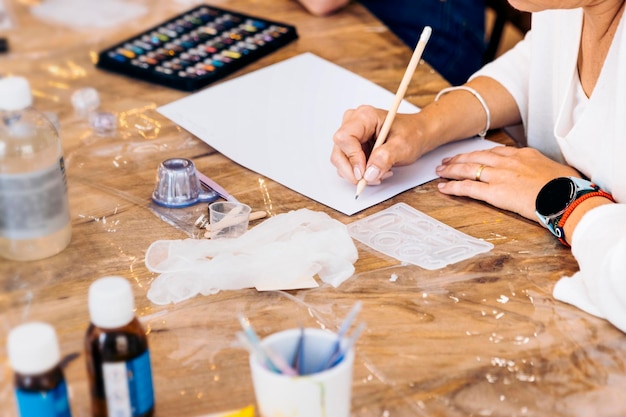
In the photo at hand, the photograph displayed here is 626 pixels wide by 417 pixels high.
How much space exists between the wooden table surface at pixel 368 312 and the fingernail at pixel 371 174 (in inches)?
1.7

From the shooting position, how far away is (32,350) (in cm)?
63

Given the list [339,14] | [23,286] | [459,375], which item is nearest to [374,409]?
[459,375]

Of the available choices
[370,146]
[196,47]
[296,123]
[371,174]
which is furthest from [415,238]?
[196,47]

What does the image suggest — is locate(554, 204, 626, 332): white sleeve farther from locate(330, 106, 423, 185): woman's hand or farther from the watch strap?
locate(330, 106, 423, 185): woman's hand

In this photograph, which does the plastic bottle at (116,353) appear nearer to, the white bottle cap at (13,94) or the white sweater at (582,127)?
the white bottle cap at (13,94)

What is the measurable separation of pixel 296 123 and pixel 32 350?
0.76m

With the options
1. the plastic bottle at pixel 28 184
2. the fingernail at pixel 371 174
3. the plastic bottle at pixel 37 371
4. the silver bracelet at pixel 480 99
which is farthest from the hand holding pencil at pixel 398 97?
the plastic bottle at pixel 37 371

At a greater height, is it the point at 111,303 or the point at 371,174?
the point at 111,303

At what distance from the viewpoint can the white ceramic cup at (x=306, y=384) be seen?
0.64m

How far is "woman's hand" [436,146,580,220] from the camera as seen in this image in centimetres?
109

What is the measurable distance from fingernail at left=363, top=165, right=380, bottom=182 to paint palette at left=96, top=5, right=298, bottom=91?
0.45 meters

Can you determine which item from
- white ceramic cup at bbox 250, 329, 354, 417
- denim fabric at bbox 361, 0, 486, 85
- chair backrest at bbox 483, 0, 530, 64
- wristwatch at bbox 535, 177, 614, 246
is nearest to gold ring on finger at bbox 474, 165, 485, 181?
wristwatch at bbox 535, 177, 614, 246

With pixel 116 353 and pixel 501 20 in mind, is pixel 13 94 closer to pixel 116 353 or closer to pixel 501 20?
pixel 116 353

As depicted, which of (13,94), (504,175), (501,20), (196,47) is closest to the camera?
(13,94)
